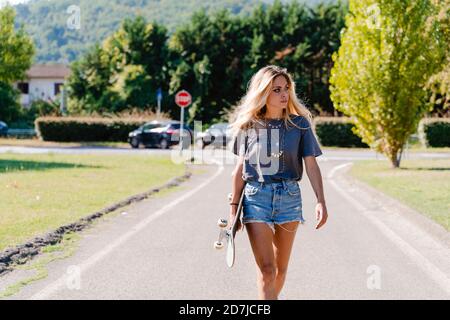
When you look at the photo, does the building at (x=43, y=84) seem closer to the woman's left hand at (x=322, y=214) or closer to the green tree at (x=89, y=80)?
the green tree at (x=89, y=80)

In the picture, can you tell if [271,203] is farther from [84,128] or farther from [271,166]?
[84,128]

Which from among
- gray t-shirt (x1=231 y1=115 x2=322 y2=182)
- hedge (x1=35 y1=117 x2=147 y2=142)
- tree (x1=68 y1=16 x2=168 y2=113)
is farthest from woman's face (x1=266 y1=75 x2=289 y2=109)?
tree (x1=68 y1=16 x2=168 y2=113)

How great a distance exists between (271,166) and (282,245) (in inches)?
23.3

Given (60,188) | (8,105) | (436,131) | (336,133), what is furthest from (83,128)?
(60,188)

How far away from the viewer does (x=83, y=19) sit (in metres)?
148

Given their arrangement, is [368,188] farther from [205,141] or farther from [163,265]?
Answer: [205,141]

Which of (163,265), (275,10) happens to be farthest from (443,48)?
(275,10)

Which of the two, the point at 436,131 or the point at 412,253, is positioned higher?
the point at 436,131

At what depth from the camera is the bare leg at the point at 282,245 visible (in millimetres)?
5262

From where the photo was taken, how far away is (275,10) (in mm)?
57594

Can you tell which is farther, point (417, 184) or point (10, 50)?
point (10, 50)

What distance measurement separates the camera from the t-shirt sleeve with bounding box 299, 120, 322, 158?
5.30 m

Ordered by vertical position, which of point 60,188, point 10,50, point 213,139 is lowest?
point 60,188

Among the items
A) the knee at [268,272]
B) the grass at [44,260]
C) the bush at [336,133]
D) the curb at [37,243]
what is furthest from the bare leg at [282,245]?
the bush at [336,133]
